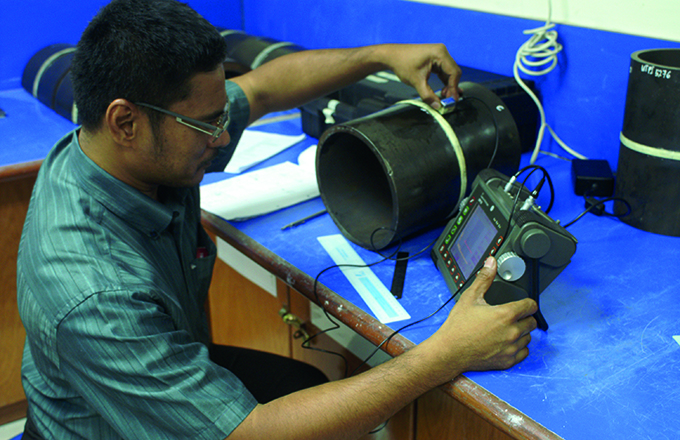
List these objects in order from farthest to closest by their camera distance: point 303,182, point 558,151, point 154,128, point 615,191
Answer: point 558,151 → point 303,182 → point 615,191 → point 154,128

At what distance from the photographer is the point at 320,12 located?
7.98ft

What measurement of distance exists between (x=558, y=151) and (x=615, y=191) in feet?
1.21

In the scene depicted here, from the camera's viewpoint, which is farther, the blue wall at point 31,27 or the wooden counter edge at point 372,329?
the blue wall at point 31,27

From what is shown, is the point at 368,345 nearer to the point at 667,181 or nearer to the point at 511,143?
the point at 511,143

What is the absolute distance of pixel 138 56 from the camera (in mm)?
854

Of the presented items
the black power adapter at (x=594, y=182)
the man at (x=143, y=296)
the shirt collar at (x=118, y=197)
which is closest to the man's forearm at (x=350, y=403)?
the man at (x=143, y=296)

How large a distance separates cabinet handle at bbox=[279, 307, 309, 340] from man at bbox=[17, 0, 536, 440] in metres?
0.42

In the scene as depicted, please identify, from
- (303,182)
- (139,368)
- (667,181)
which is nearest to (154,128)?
(139,368)

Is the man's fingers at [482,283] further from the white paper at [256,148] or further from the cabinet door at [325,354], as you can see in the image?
the white paper at [256,148]

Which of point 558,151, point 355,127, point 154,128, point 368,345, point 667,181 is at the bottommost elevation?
point 368,345

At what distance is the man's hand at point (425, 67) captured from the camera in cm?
128

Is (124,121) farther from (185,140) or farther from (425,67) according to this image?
(425,67)

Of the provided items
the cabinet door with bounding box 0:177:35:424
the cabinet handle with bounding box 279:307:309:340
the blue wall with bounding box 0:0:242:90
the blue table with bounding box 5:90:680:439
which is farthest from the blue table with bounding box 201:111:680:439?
the blue wall with bounding box 0:0:242:90

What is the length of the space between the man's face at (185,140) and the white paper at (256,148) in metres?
0.65
